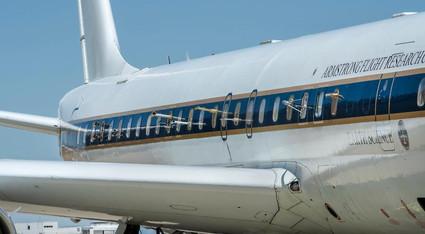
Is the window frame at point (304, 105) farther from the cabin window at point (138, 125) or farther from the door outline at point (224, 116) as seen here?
the cabin window at point (138, 125)

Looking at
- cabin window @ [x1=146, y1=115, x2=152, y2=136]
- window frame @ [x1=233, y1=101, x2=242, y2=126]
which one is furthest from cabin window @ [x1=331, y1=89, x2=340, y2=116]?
cabin window @ [x1=146, y1=115, x2=152, y2=136]

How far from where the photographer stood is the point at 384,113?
548 inches

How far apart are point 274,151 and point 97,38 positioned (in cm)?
1164

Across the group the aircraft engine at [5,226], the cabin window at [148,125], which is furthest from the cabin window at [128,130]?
the aircraft engine at [5,226]

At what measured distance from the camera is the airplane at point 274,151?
13.9 metres

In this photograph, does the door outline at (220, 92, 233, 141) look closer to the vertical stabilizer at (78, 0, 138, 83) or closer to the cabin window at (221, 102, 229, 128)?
the cabin window at (221, 102, 229, 128)

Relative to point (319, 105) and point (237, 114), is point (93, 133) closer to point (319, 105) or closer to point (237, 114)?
point (237, 114)

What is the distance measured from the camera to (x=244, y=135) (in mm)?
16891

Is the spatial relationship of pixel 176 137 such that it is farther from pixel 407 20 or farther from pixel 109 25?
pixel 109 25

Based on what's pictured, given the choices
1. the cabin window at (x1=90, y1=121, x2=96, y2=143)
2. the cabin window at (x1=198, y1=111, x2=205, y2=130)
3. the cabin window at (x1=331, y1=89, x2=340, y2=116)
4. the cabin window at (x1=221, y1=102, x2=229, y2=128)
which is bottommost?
the cabin window at (x1=331, y1=89, x2=340, y2=116)

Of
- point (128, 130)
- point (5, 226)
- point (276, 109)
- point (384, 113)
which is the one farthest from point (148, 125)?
point (384, 113)

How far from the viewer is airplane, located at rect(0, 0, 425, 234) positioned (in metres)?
13.9

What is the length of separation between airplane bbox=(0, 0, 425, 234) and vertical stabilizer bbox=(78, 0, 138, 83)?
550 centimetres

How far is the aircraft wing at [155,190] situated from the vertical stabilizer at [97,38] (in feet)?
29.1
